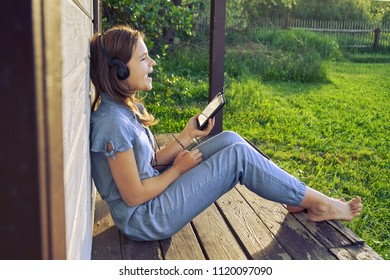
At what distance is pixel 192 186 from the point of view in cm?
223

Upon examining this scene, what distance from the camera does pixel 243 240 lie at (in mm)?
2326

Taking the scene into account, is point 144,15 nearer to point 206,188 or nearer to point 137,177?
point 206,188

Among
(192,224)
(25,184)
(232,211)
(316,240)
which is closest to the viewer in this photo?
(25,184)

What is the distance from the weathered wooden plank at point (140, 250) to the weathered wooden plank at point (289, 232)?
1.72 feet

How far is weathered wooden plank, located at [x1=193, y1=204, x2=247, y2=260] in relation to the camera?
7.18ft

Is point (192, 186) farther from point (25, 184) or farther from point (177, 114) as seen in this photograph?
point (177, 114)

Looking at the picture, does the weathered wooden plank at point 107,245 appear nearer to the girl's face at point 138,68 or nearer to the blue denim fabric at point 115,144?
the blue denim fabric at point 115,144

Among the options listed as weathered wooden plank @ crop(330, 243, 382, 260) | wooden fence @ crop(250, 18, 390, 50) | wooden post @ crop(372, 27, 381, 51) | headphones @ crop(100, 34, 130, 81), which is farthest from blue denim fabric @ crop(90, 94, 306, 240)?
wooden post @ crop(372, 27, 381, 51)

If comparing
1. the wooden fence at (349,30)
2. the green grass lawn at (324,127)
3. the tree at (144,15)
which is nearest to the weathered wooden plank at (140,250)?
the green grass lawn at (324,127)

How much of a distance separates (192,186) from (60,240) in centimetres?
151
